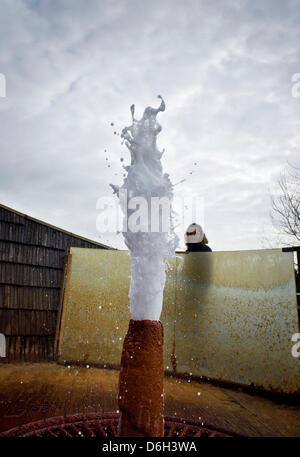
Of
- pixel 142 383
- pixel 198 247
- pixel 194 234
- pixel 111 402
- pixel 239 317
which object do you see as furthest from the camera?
pixel 194 234

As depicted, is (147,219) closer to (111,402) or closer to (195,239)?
(111,402)

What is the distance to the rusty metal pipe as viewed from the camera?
5.16 ft

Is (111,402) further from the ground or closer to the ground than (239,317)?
closer to the ground

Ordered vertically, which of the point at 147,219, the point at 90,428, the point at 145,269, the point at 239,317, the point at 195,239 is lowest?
the point at 90,428

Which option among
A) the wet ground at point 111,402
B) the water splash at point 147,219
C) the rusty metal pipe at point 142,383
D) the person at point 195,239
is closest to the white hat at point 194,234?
the person at point 195,239

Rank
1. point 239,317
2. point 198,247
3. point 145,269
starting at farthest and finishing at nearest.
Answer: point 198,247 → point 239,317 → point 145,269

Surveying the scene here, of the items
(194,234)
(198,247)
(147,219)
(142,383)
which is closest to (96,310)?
(198,247)

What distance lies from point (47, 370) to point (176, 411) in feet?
9.10

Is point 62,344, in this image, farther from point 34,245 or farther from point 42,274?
point 34,245

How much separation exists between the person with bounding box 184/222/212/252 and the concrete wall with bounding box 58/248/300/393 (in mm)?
918

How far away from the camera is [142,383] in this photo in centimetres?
162

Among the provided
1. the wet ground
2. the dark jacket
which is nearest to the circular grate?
the wet ground

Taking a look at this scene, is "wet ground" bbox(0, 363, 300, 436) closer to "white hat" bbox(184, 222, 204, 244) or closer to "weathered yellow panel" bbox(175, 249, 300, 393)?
"weathered yellow panel" bbox(175, 249, 300, 393)

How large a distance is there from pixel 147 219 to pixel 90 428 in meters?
1.78
